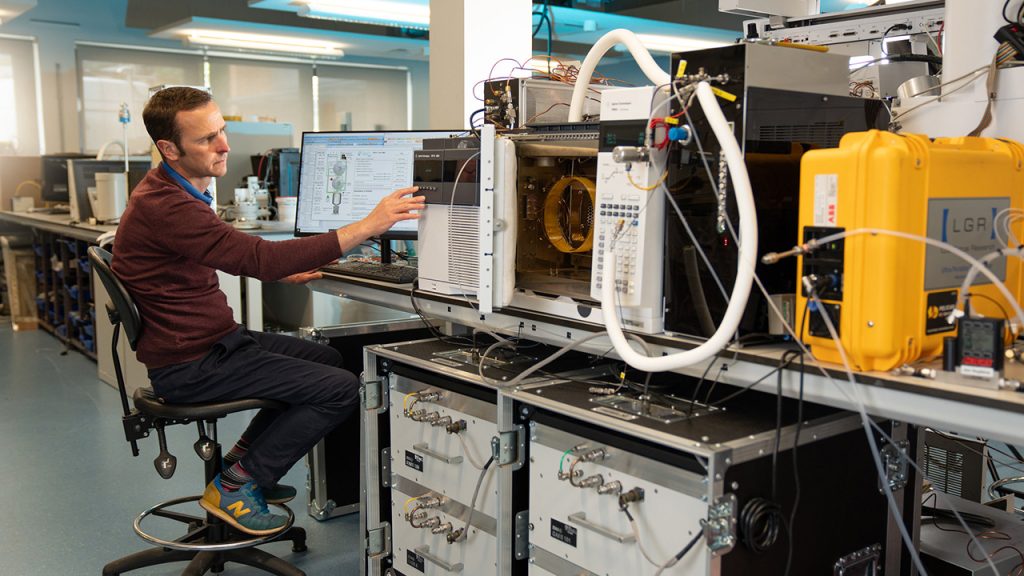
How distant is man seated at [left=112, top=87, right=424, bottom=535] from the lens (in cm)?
213

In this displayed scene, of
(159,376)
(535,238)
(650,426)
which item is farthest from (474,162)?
(159,376)

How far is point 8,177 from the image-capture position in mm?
7125

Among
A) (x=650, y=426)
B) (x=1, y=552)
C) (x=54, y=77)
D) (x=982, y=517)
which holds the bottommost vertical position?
(x=1, y=552)

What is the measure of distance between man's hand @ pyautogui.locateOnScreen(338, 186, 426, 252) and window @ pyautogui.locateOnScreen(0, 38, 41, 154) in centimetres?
717

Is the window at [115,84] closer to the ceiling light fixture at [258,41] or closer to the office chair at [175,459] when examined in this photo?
the ceiling light fixture at [258,41]

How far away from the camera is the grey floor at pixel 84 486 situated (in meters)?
2.54

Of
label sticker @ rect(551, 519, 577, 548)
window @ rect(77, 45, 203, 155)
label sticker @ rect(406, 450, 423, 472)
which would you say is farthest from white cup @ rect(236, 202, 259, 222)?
window @ rect(77, 45, 203, 155)

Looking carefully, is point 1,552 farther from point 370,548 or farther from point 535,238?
point 535,238

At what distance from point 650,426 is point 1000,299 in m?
0.66

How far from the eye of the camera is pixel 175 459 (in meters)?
2.25

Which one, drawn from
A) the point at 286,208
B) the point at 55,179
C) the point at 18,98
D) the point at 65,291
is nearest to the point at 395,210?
the point at 286,208

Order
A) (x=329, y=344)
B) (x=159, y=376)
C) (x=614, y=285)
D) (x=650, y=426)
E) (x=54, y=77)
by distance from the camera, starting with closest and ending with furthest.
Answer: (x=650, y=426), (x=614, y=285), (x=159, y=376), (x=329, y=344), (x=54, y=77)

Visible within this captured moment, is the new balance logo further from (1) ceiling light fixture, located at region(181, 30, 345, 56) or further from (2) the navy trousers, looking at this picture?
(1) ceiling light fixture, located at region(181, 30, 345, 56)

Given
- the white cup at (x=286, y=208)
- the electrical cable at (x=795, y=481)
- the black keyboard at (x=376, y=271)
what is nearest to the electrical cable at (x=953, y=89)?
the electrical cable at (x=795, y=481)
